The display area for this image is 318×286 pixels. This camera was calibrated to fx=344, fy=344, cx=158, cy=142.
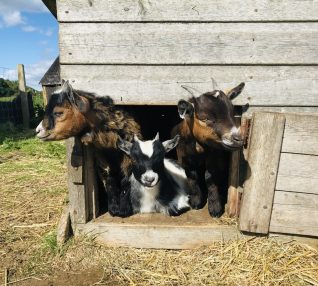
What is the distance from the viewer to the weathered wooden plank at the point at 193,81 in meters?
3.84

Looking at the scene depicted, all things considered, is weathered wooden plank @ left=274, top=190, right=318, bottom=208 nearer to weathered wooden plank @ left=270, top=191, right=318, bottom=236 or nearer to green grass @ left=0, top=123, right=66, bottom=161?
weathered wooden plank @ left=270, top=191, right=318, bottom=236

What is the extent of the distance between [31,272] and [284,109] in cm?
338

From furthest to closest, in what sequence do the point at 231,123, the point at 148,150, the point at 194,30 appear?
the point at 148,150, the point at 194,30, the point at 231,123

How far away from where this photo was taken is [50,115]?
3637 mm

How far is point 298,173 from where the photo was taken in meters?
3.76

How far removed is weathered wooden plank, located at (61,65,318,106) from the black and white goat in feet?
1.97

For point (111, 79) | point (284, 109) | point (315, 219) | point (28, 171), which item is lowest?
point (28, 171)

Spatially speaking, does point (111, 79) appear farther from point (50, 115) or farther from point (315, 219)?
point (315, 219)

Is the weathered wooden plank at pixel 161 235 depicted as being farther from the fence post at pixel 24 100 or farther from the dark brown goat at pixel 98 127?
the fence post at pixel 24 100

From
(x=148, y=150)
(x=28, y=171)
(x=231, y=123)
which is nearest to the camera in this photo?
(x=231, y=123)

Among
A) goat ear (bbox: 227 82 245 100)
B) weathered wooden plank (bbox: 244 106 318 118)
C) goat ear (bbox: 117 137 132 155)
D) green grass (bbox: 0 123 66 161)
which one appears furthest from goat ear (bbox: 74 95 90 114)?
green grass (bbox: 0 123 66 161)

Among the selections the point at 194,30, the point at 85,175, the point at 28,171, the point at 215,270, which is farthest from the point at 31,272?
the point at 28,171

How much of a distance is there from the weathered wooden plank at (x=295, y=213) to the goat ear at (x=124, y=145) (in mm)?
1793

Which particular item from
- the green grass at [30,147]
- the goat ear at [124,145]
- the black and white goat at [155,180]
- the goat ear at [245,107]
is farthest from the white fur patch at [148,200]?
the green grass at [30,147]
